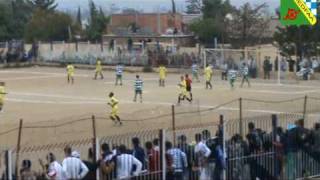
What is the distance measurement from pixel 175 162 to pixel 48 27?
2976 inches

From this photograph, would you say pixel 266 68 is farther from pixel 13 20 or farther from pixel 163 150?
pixel 13 20

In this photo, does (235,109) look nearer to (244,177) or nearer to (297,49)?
(244,177)

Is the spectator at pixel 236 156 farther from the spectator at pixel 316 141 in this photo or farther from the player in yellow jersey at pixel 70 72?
the player in yellow jersey at pixel 70 72

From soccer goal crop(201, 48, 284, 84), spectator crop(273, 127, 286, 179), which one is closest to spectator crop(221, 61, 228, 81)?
soccer goal crop(201, 48, 284, 84)

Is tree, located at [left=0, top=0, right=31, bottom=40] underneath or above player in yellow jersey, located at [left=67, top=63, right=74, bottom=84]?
above

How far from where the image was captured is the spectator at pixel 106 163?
12602 millimetres

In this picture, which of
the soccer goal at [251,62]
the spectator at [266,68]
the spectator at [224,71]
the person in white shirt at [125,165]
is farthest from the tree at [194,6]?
the person in white shirt at [125,165]

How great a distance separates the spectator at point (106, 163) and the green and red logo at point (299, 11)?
34.4 ft

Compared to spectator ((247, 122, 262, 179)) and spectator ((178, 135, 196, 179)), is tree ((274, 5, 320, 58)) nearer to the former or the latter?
spectator ((247, 122, 262, 179))

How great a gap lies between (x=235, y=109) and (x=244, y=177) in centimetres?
1903

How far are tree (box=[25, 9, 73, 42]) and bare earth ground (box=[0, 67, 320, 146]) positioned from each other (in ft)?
89.7

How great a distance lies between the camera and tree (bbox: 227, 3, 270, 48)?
76.2 m

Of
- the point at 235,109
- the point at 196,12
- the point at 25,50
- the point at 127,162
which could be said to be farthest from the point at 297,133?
the point at 196,12

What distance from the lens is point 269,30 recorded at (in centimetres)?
8862
